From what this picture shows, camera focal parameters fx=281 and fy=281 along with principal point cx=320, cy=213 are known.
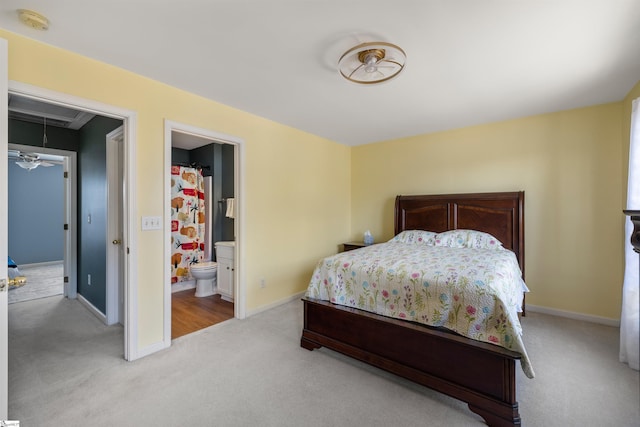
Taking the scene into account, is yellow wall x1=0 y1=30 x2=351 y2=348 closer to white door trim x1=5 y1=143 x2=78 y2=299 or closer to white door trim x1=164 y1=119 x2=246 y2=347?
white door trim x1=164 y1=119 x2=246 y2=347

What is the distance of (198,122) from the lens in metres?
2.78

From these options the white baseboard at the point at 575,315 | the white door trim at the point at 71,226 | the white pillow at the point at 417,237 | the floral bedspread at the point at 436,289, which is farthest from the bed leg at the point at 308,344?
the white door trim at the point at 71,226

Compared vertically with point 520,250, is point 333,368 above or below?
below

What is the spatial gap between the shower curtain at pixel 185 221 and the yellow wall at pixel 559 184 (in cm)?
372

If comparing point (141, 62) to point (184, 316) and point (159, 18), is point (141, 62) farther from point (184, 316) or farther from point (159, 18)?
point (184, 316)

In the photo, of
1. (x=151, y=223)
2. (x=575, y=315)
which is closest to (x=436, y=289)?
(x=151, y=223)

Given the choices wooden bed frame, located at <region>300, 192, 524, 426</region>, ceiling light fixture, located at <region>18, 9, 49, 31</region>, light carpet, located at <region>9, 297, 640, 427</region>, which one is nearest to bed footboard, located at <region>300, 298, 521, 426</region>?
wooden bed frame, located at <region>300, 192, 524, 426</region>

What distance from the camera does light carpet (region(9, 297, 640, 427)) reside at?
168 cm

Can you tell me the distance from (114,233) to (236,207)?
1.31 meters

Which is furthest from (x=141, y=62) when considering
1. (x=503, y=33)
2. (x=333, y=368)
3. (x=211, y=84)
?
(x=333, y=368)

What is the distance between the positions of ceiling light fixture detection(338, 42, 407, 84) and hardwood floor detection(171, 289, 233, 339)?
111 inches

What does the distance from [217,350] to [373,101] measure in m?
2.83

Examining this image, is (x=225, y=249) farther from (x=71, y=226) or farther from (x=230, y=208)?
(x=71, y=226)

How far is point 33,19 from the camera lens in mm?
1637
